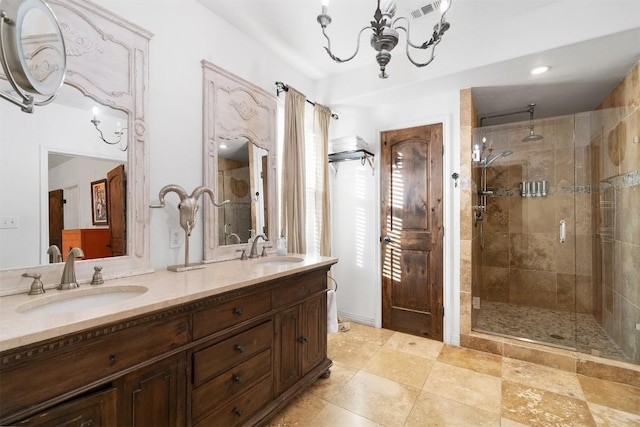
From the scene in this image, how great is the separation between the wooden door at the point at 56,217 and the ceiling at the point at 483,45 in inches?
65.5

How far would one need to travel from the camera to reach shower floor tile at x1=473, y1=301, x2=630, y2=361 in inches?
95.4

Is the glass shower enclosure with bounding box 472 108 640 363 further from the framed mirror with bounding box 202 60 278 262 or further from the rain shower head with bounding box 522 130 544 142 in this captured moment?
the framed mirror with bounding box 202 60 278 262

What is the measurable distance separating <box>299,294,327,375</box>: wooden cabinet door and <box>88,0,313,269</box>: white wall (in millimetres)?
901

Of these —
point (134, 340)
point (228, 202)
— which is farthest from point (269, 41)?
point (134, 340)

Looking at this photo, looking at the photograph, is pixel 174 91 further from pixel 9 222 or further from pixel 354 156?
pixel 354 156

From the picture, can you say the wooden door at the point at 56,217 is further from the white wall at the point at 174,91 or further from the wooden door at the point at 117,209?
the white wall at the point at 174,91

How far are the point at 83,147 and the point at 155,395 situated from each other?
128 centimetres

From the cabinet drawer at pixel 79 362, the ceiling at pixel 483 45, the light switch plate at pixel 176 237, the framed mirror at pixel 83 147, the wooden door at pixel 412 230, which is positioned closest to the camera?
the cabinet drawer at pixel 79 362

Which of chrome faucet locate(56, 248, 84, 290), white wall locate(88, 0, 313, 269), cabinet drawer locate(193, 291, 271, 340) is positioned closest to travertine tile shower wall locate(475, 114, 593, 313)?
white wall locate(88, 0, 313, 269)

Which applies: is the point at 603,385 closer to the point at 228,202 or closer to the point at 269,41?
the point at 228,202

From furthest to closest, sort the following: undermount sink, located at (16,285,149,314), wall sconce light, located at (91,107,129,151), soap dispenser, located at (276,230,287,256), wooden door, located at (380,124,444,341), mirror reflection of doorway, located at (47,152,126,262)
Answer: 1. wooden door, located at (380,124,444,341)
2. soap dispenser, located at (276,230,287,256)
3. wall sconce light, located at (91,107,129,151)
4. mirror reflection of doorway, located at (47,152,126,262)
5. undermount sink, located at (16,285,149,314)

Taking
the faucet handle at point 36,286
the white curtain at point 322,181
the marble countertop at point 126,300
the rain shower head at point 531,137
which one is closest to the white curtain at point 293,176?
the white curtain at point 322,181

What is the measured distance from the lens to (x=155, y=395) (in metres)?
1.10

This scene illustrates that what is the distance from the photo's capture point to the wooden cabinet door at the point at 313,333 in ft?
6.27
